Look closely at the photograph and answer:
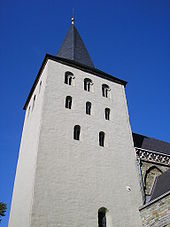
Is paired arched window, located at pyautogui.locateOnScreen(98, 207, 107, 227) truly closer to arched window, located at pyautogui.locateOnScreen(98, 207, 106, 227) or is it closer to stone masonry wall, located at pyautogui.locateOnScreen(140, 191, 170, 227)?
arched window, located at pyautogui.locateOnScreen(98, 207, 106, 227)

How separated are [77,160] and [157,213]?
473cm

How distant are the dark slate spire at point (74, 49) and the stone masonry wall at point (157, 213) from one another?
41.2 ft

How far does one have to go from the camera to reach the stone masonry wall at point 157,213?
10.9m

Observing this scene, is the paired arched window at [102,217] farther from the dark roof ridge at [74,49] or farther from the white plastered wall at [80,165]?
the dark roof ridge at [74,49]

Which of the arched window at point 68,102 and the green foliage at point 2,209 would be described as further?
the green foliage at point 2,209

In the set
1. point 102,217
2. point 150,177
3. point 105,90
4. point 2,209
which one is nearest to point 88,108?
point 105,90

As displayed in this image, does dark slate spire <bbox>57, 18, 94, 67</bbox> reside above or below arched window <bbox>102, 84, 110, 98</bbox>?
above

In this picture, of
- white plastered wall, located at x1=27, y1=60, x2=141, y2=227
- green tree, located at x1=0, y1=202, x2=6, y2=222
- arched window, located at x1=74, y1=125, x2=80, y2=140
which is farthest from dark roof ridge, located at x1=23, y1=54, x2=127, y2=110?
green tree, located at x1=0, y1=202, x2=6, y2=222

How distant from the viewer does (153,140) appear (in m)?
21.5

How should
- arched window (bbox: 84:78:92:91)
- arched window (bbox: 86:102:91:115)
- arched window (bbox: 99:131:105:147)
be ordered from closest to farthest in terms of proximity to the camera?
1. arched window (bbox: 99:131:105:147)
2. arched window (bbox: 86:102:91:115)
3. arched window (bbox: 84:78:92:91)

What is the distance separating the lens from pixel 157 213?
37.6 feet

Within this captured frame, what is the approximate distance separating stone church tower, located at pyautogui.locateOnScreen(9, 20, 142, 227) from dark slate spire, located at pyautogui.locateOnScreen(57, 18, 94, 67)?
2.30m

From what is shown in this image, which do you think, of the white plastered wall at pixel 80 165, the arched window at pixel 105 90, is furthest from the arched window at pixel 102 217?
the arched window at pixel 105 90

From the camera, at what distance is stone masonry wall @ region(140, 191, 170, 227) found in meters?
10.9
